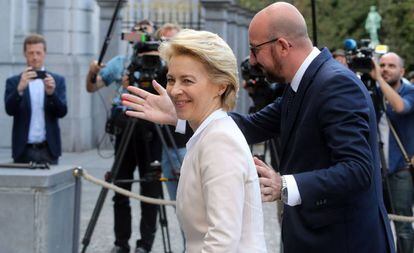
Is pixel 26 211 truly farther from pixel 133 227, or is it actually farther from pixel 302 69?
pixel 133 227

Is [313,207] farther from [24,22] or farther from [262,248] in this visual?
[24,22]

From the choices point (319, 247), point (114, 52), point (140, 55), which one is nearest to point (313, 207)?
point (319, 247)

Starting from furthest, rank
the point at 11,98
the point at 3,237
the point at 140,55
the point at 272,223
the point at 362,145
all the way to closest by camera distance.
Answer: the point at 272,223, the point at 11,98, the point at 140,55, the point at 3,237, the point at 362,145

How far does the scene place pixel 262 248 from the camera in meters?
3.07

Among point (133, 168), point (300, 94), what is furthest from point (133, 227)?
point (300, 94)

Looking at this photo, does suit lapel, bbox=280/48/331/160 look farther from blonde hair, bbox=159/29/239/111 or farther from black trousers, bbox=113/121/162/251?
black trousers, bbox=113/121/162/251

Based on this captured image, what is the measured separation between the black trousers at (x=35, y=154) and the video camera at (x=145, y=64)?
110cm

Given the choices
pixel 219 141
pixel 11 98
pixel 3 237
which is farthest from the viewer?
pixel 11 98

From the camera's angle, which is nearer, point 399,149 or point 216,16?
point 399,149

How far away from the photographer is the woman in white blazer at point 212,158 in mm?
2943

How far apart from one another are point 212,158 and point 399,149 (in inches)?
182

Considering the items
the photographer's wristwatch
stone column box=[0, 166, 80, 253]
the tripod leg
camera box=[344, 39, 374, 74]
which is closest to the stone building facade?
the tripod leg

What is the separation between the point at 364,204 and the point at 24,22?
14046 millimetres

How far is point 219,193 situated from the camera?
2.94m
